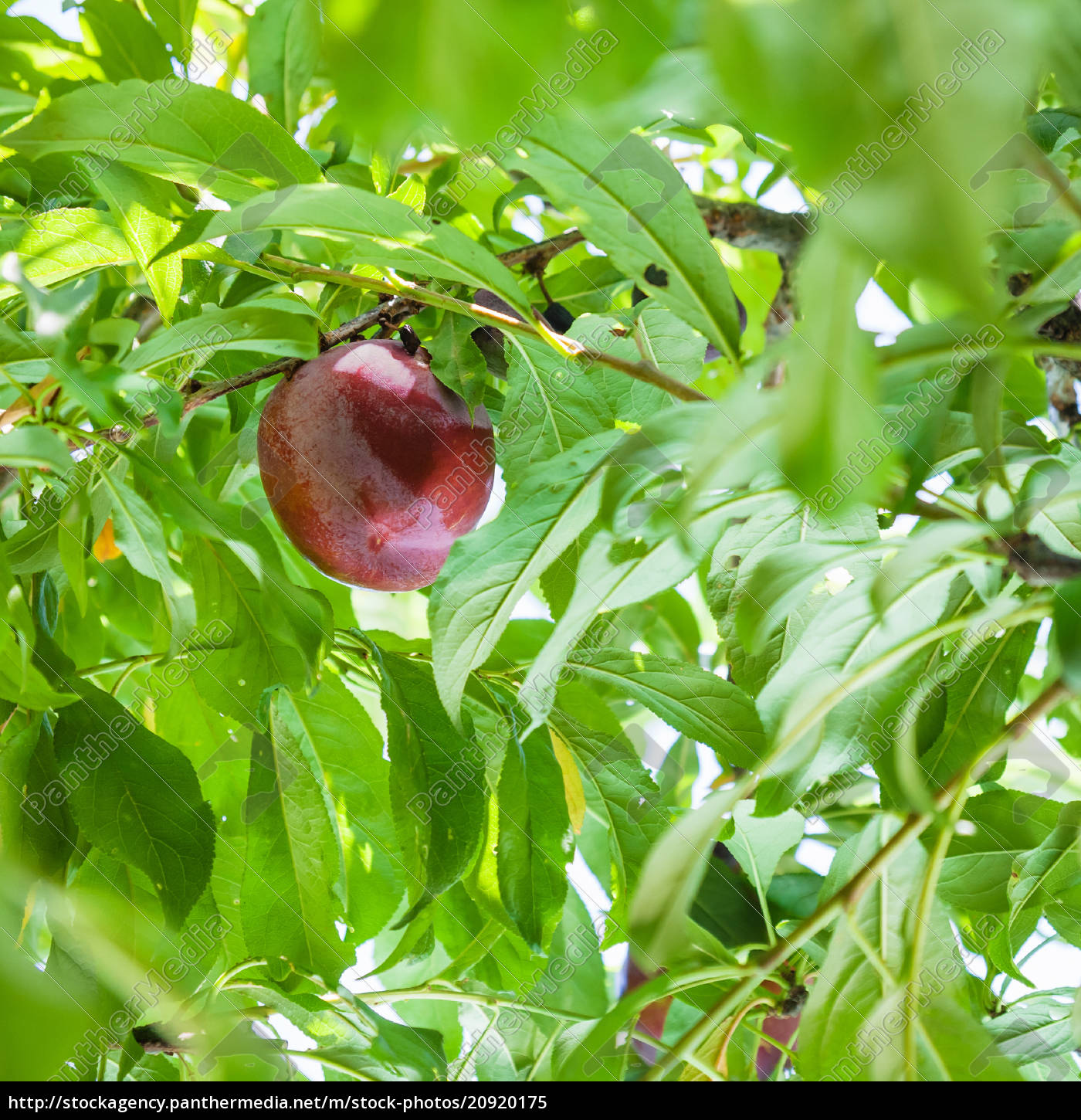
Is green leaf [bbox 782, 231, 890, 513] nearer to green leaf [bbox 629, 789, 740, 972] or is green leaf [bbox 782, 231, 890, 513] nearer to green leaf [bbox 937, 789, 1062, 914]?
green leaf [bbox 629, 789, 740, 972]

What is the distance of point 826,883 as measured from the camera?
45 cm

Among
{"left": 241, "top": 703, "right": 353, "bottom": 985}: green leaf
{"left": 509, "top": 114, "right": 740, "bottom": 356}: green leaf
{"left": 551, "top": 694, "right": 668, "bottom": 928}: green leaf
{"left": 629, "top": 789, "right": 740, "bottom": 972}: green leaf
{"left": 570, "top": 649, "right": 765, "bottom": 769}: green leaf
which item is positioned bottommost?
{"left": 241, "top": 703, "right": 353, "bottom": 985}: green leaf

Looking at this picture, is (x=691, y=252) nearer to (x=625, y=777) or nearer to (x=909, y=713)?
(x=909, y=713)

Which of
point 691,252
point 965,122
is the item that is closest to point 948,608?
point 691,252

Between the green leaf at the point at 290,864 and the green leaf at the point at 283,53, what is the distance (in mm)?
320

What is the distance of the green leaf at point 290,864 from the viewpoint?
1.50 ft

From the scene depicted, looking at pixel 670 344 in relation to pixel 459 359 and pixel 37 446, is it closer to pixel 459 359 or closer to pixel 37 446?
pixel 459 359

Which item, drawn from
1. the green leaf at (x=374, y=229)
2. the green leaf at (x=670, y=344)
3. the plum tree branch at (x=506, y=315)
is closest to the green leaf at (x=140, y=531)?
the plum tree branch at (x=506, y=315)

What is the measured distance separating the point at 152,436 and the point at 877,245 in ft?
1.29

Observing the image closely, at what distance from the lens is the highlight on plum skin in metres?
0.41

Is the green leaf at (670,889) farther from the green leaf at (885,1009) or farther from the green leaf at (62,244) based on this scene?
the green leaf at (62,244)

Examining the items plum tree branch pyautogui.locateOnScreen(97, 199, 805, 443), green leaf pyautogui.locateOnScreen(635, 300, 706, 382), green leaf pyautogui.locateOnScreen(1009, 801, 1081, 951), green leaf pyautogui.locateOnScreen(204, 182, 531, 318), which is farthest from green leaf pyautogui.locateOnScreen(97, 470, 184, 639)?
green leaf pyautogui.locateOnScreen(1009, 801, 1081, 951)

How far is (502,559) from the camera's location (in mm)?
325

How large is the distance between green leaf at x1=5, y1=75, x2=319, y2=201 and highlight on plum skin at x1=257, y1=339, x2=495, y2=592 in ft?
0.29
